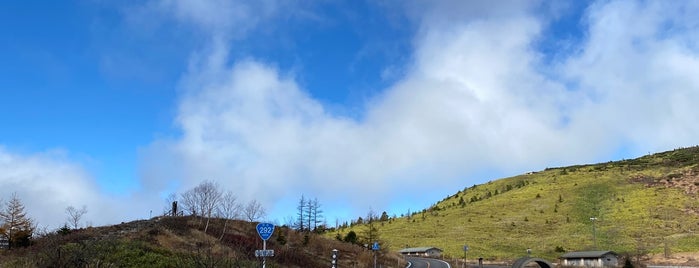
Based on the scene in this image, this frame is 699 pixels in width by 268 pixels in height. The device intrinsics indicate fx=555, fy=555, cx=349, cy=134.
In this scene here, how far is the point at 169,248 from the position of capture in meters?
34.1

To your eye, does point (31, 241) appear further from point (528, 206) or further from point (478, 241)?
point (528, 206)

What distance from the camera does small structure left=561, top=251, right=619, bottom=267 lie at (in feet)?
211

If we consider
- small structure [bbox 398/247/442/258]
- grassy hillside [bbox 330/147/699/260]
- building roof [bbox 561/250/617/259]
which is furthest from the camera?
grassy hillside [bbox 330/147/699/260]

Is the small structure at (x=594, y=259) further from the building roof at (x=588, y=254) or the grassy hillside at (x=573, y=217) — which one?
the grassy hillside at (x=573, y=217)

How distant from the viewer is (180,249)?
34.9 meters

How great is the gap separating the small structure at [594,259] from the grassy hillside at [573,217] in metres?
6.64

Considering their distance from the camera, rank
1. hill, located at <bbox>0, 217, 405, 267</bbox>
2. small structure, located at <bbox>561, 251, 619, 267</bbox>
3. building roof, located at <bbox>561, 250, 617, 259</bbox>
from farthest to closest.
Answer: building roof, located at <bbox>561, 250, 617, 259</bbox> → small structure, located at <bbox>561, 251, 619, 267</bbox> → hill, located at <bbox>0, 217, 405, 267</bbox>

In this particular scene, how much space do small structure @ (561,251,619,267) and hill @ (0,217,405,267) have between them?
25235mm

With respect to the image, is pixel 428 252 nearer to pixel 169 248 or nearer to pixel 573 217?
pixel 573 217

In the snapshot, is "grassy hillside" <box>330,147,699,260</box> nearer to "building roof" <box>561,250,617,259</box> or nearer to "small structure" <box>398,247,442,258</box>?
"small structure" <box>398,247,442,258</box>

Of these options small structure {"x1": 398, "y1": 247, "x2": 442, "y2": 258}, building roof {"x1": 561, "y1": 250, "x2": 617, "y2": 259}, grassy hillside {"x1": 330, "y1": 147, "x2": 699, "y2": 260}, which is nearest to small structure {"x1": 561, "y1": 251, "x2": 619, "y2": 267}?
building roof {"x1": 561, "y1": 250, "x2": 617, "y2": 259}

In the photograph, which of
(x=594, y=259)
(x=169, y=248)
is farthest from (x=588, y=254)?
(x=169, y=248)

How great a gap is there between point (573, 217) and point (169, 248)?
88.4 m

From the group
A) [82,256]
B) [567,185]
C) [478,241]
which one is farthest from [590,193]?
[82,256]
